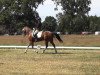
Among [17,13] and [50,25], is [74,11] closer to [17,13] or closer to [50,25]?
[17,13]

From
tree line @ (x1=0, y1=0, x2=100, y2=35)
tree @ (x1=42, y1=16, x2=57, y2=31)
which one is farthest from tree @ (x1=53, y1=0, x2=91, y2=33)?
tree @ (x1=42, y1=16, x2=57, y2=31)

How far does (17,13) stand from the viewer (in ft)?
342

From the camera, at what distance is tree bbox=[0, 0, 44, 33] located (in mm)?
103125

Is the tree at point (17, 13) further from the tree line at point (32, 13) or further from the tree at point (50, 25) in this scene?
the tree at point (50, 25)

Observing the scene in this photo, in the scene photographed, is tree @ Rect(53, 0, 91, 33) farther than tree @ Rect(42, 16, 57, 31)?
Yes

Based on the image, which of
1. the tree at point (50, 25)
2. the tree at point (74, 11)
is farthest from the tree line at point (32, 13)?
the tree at point (50, 25)

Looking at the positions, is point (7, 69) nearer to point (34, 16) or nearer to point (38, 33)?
point (38, 33)

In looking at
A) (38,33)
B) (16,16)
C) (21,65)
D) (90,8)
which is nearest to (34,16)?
(16,16)

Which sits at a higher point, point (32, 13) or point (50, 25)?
point (32, 13)

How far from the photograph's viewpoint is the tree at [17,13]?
103125 millimetres

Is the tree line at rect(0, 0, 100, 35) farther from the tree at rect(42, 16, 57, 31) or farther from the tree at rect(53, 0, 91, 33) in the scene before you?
the tree at rect(42, 16, 57, 31)

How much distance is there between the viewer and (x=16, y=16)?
10519 cm

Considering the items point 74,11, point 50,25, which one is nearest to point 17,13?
point 74,11

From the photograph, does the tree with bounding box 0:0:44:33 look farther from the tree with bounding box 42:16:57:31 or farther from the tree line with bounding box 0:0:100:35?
the tree with bounding box 42:16:57:31
